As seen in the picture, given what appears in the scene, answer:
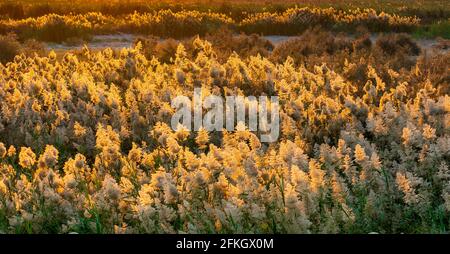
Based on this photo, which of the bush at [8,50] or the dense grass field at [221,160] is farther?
the bush at [8,50]

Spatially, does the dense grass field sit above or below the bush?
above

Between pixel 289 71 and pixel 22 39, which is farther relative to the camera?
pixel 22 39

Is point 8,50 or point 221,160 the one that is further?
point 8,50

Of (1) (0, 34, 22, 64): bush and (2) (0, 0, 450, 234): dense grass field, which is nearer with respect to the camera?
(2) (0, 0, 450, 234): dense grass field

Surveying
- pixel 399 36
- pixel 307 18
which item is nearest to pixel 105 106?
pixel 399 36

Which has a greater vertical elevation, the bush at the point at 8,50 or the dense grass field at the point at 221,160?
the dense grass field at the point at 221,160

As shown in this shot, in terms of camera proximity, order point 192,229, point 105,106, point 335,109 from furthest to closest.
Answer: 1. point 105,106
2. point 335,109
3. point 192,229

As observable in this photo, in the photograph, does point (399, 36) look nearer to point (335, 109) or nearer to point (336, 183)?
point (335, 109)

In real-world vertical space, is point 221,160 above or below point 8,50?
above

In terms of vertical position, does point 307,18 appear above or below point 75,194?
below

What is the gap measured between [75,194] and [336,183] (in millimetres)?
1925

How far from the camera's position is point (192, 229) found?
419 centimetres

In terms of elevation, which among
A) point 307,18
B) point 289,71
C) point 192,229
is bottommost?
point 307,18

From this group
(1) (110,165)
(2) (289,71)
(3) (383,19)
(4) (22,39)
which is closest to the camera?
(1) (110,165)
